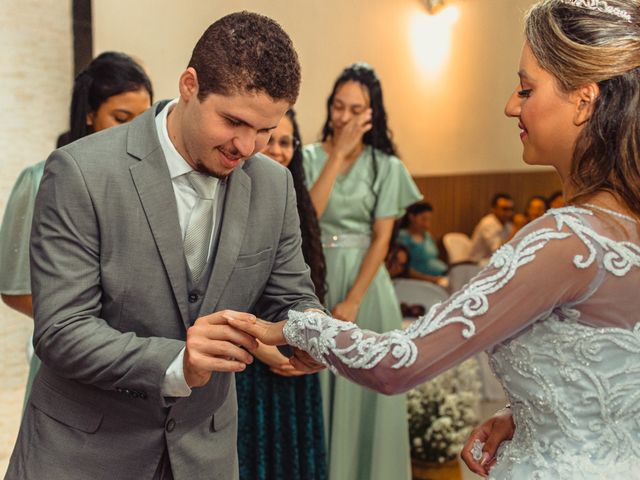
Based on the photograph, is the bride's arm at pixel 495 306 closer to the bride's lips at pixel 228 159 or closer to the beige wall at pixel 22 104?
the bride's lips at pixel 228 159

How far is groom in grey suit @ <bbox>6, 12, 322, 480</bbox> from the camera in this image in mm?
1712

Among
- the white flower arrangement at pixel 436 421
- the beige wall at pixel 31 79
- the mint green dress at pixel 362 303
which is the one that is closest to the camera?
the mint green dress at pixel 362 303

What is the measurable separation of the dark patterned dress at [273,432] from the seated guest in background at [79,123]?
77cm

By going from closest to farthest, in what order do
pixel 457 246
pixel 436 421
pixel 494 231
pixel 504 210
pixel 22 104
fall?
1. pixel 22 104
2. pixel 436 421
3. pixel 494 231
4. pixel 504 210
5. pixel 457 246

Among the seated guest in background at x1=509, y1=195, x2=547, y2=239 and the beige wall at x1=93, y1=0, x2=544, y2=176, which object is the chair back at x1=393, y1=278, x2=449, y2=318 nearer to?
the beige wall at x1=93, y1=0, x2=544, y2=176

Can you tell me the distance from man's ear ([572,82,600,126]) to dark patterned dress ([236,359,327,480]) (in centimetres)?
184

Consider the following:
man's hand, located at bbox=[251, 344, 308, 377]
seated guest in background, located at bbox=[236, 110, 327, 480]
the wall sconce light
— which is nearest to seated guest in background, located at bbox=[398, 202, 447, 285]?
the wall sconce light

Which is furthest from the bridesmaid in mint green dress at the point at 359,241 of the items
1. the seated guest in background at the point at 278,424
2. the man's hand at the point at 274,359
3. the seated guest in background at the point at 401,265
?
the seated guest in background at the point at 401,265

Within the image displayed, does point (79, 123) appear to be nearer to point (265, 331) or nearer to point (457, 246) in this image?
point (265, 331)

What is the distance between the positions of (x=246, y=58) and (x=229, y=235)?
37 cm

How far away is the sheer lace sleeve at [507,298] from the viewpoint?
1512 millimetres

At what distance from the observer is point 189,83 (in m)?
1.85

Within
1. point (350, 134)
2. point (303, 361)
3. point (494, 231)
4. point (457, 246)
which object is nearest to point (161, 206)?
point (303, 361)

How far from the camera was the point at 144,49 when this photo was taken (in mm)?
4449
